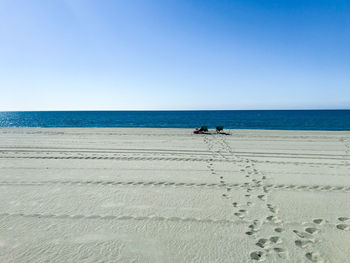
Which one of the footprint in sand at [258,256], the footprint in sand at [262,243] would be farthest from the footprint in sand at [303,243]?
the footprint in sand at [258,256]

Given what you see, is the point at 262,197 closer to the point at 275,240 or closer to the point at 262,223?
the point at 262,223

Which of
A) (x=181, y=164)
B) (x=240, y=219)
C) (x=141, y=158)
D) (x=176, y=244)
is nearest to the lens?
(x=176, y=244)

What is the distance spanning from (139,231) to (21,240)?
2102mm

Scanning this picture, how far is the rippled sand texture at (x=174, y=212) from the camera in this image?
135 inches

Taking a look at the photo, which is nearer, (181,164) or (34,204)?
(34,204)

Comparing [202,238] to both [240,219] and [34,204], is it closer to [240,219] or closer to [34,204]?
[240,219]

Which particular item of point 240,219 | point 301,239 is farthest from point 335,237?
point 240,219

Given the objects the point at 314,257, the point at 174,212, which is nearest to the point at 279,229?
the point at 314,257

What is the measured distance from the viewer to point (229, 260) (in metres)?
3.26

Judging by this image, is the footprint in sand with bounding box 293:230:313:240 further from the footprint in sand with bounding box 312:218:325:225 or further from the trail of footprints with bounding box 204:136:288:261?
the footprint in sand with bounding box 312:218:325:225

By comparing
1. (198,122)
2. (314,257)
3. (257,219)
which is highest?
(198,122)

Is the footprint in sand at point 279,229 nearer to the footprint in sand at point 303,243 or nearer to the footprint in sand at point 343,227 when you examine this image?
the footprint in sand at point 303,243

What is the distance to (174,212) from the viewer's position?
15.3ft

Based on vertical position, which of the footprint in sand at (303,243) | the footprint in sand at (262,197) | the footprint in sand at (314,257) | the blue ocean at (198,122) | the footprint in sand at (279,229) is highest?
the blue ocean at (198,122)
